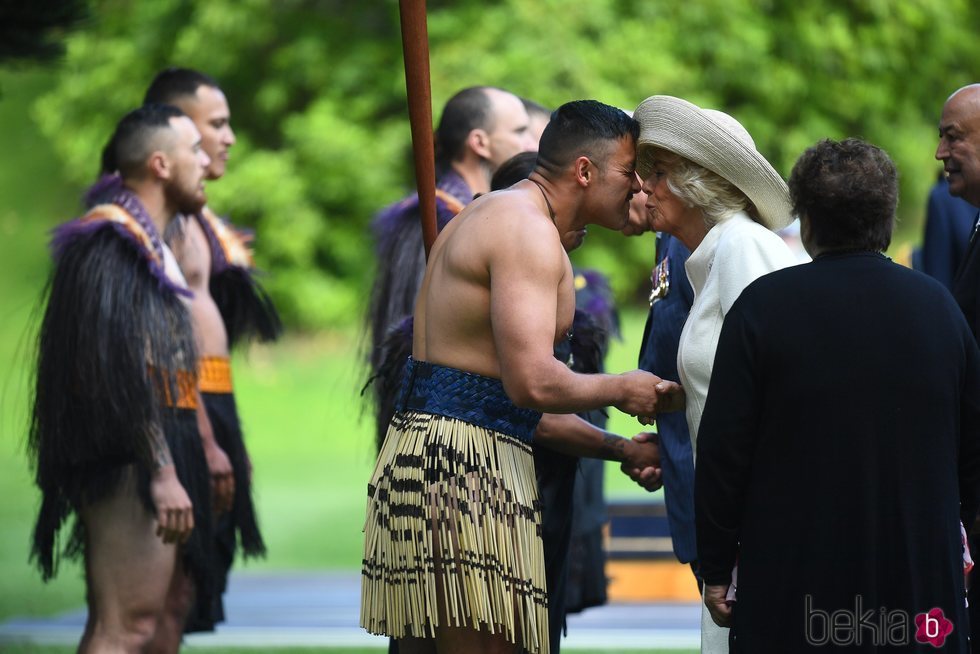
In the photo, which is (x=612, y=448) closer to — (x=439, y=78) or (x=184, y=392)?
(x=184, y=392)

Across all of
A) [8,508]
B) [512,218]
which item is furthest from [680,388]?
[8,508]

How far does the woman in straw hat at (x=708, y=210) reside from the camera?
10.3ft

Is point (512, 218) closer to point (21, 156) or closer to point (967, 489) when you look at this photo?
point (967, 489)

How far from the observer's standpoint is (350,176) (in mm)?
15578

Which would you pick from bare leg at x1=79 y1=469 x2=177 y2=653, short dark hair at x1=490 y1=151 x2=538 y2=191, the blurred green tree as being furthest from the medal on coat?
the blurred green tree

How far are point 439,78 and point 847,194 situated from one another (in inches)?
491

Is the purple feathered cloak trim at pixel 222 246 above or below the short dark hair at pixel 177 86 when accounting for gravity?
below

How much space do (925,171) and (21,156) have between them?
10.5 metres

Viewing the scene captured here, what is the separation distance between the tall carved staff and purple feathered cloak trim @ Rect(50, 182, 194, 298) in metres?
1.18

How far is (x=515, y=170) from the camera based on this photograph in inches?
162

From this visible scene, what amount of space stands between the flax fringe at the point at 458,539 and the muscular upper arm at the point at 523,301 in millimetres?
224

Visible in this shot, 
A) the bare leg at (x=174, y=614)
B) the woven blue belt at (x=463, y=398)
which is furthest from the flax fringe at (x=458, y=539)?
the bare leg at (x=174, y=614)

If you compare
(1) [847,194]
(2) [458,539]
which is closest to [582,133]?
(1) [847,194]

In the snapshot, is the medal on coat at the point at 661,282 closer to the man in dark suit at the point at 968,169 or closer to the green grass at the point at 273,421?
the man in dark suit at the point at 968,169
